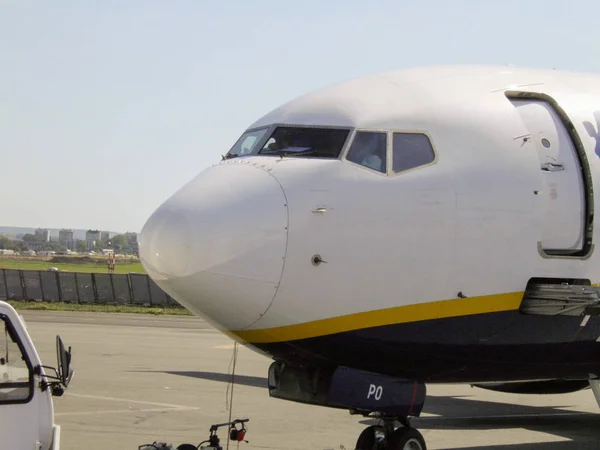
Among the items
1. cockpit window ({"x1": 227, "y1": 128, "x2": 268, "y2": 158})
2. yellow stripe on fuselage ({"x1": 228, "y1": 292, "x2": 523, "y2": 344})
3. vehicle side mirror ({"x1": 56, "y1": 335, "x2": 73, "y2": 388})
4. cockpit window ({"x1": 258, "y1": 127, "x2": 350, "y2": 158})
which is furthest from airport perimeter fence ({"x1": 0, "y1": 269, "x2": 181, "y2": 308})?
vehicle side mirror ({"x1": 56, "y1": 335, "x2": 73, "y2": 388})

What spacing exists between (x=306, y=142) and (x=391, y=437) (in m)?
3.17

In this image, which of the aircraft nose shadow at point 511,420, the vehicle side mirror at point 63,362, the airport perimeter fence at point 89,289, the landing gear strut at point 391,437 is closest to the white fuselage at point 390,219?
the landing gear strut at point 391,437

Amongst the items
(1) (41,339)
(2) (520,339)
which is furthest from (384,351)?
(1) (41,339)

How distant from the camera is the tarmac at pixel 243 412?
1421 centimetres

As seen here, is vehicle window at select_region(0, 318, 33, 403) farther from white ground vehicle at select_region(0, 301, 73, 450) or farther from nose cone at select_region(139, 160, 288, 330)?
nose cone at select_region(139, 160, 288, 330)

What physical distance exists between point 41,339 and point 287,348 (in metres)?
20.5

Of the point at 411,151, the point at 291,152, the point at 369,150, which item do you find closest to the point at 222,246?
the point at 291,152

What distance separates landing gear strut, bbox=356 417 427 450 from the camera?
10.6 m

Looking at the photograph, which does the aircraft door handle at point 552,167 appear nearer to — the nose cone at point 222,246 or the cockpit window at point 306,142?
the cockpit window at point 306,142

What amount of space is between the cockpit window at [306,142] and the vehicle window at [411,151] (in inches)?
21.1

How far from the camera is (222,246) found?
9.16m

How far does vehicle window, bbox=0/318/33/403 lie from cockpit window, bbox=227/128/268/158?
3.27 meters

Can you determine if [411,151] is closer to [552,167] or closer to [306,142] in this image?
[306,142]

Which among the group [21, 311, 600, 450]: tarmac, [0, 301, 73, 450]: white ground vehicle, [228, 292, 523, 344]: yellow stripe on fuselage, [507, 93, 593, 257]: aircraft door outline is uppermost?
[507, 93, 593, 257]: aircraft door outline
